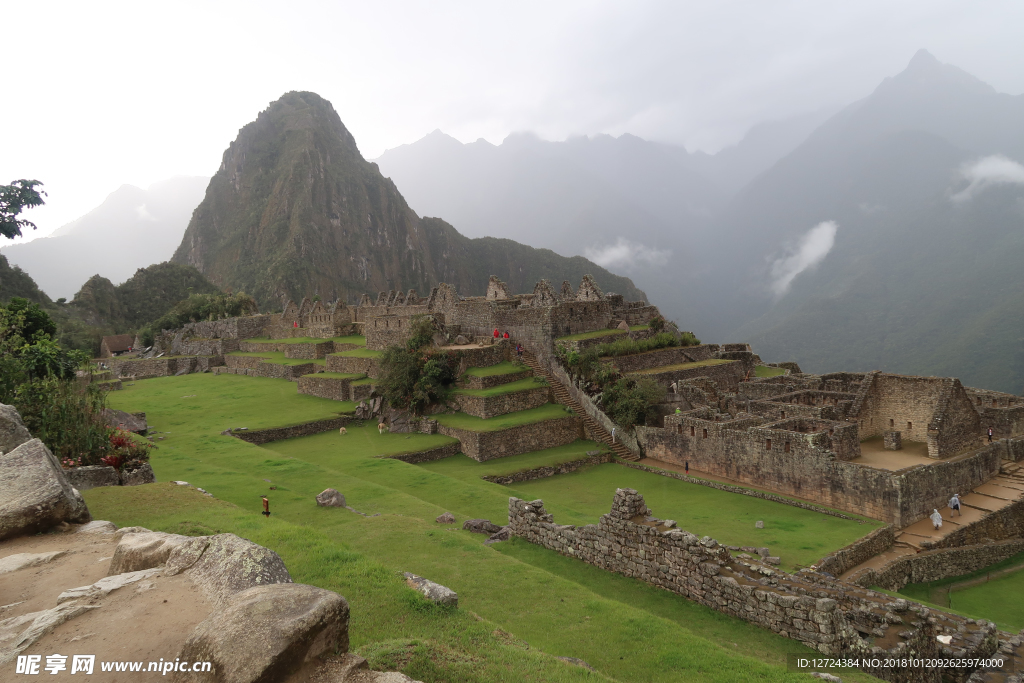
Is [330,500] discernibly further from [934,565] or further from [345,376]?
[345,376]

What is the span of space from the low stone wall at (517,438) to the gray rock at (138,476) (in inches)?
411

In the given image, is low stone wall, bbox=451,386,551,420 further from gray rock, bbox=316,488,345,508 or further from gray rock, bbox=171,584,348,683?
gray rock, bbox=171,584,348,683

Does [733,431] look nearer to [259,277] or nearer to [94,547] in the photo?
[94,547]

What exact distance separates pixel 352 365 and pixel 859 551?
26127 mm

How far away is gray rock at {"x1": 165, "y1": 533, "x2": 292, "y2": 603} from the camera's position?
14.9 feet

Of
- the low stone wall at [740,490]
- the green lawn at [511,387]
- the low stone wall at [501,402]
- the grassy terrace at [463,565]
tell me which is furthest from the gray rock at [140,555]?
the green lawn at [511,387]

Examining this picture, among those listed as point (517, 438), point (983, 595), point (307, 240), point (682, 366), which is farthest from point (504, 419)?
point (307, 240)

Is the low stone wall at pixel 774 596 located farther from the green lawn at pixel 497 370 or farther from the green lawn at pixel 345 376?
the green lawn at pixel 345 376

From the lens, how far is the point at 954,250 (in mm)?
60156

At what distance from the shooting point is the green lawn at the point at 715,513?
11766mm

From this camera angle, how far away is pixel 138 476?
11641mm

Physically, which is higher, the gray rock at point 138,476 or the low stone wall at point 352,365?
the low stone wall at point 352,365

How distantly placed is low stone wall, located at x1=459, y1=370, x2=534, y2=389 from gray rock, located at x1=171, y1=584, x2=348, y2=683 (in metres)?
19.4

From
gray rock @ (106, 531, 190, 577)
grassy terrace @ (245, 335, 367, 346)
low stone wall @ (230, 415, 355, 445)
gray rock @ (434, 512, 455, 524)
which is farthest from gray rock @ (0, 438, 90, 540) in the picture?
grassy terrace @ (245, 335, 367, 346)
